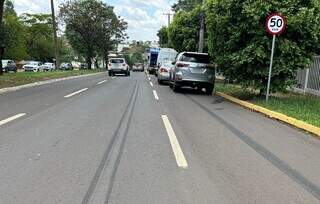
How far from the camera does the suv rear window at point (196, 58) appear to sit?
21.5m

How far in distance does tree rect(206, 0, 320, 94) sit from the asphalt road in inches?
185

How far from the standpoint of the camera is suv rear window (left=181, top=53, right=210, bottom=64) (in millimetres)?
21531

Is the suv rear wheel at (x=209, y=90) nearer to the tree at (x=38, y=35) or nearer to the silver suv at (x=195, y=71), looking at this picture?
the silver suv at (x=195, y=71)

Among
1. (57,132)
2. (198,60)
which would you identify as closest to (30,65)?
(198,60)

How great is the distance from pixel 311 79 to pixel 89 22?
182 feet

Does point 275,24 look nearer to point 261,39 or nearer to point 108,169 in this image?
point 261,39

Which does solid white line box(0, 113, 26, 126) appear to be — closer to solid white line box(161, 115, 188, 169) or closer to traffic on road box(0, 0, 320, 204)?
traffic on road box(0, 0, 320, 204)

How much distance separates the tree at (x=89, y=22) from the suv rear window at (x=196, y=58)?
52.6 m

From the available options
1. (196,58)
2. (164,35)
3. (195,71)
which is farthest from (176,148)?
(164,35)

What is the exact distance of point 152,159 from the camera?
7.32 m

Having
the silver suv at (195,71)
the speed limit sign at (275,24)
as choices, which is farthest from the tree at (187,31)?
the speed limit sign at (275,24)

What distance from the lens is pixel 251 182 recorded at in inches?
244

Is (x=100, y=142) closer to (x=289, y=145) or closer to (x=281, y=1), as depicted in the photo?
(x=289, y=145)

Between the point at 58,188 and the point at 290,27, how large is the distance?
41.9 ft
